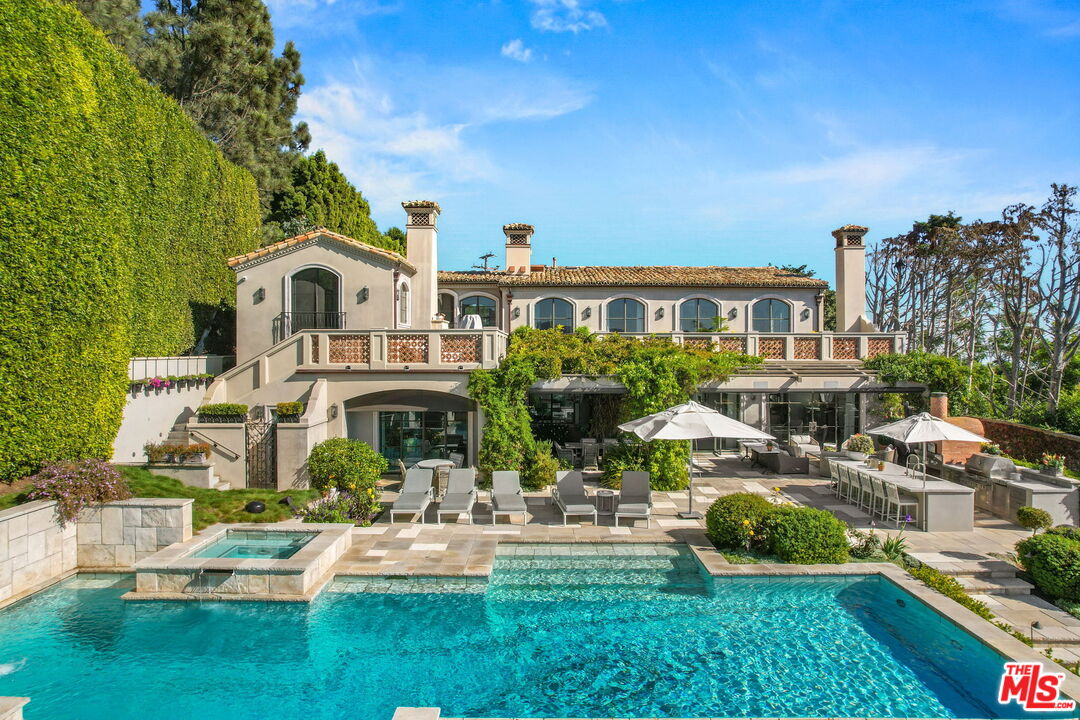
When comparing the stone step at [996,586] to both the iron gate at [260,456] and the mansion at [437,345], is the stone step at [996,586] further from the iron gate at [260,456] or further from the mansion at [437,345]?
the iron gate at [260,456]

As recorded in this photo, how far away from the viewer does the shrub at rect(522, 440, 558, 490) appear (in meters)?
17.2

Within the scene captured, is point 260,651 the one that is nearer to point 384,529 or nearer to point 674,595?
point 384,529

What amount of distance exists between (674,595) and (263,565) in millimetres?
7111

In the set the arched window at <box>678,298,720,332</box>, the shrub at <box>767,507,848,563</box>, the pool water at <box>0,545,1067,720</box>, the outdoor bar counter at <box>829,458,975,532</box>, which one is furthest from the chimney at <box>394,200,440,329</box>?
the outdoor bar counter at <box>829,458,975,532</box>

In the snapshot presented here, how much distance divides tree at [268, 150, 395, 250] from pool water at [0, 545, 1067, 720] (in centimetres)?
2831

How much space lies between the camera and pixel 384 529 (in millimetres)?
13578

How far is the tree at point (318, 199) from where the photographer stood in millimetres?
35438

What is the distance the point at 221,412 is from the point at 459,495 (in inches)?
280

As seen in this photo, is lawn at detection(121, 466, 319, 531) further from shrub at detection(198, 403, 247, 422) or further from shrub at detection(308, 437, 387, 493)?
shrub at detection(198, 403, 247, 422)

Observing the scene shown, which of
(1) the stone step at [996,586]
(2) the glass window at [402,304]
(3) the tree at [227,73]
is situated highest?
(3) the tree at [227,73]

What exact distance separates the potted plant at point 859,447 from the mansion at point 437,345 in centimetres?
189

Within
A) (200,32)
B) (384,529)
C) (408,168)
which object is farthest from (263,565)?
(200,32)

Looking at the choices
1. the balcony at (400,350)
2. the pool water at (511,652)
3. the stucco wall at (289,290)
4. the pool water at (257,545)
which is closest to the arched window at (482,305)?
the stucco wall at (289,290)

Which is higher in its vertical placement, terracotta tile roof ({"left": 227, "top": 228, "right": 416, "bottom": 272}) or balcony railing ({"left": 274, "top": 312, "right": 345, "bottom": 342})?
terracotta tile roof ({"left": 227, "top": 228, "right": 416, "bottom": 272})
